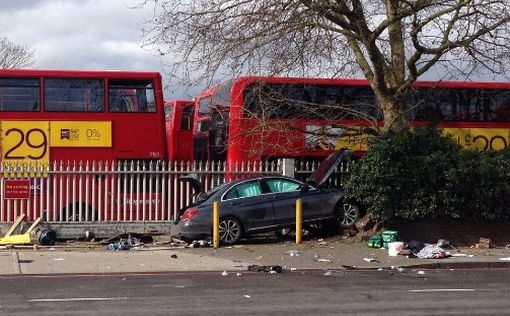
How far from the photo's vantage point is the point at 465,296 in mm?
11891

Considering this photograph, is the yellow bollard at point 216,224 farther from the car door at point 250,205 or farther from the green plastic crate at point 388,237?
the green plastic crate at point 388,237

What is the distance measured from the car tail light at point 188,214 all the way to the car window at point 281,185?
6.14ft

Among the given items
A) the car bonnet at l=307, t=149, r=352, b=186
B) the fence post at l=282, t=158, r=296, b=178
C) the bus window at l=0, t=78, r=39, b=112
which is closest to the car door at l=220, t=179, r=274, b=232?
the car bonnet at l=307, t=149, r=352, b=186

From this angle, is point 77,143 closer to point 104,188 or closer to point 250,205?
point 104,188

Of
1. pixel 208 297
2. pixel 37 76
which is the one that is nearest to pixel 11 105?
pixel 37 76

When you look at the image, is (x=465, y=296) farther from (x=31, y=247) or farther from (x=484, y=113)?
(x=484, y=113)

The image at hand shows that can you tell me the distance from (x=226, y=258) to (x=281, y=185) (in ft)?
10.2

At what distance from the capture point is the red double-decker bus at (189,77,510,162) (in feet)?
66.1

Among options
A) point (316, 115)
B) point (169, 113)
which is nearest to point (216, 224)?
point (316, 115)

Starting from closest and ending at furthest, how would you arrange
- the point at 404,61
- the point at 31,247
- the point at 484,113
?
1. the point at 31,247
2. the point at 404,61
3. the point at 484,113

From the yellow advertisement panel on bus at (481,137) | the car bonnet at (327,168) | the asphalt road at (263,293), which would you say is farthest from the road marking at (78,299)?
the yellow advertisement panel on bus at (481,137)

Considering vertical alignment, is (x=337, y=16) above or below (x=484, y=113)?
above

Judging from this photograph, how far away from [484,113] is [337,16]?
7.15 m

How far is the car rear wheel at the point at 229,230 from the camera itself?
1852 centimetres
